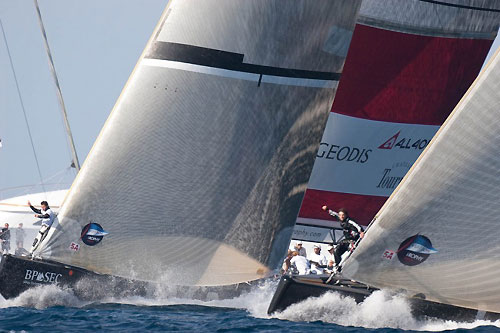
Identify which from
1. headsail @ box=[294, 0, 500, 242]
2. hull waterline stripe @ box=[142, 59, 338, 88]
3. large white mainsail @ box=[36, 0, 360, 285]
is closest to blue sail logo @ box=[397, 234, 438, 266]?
large white mainsail @ box=[36, 0, 360, 285]

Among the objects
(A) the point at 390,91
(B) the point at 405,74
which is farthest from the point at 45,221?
(B) the point at 405,74

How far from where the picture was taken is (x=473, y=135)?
12.1 metres

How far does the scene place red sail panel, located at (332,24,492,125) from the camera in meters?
17.5

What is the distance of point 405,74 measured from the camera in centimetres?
1778

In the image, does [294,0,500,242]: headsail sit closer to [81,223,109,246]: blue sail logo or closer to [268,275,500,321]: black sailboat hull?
[268,275,500,321]: black sailboat hull

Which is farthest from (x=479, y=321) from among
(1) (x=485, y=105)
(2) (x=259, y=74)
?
(2) (x=259, y=74)

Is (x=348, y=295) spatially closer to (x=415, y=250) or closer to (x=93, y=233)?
(x=415, y=250)

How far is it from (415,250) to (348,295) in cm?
115

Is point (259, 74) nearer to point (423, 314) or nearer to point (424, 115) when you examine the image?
point (423, 314)

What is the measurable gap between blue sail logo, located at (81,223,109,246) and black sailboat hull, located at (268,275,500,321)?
2.63 meters

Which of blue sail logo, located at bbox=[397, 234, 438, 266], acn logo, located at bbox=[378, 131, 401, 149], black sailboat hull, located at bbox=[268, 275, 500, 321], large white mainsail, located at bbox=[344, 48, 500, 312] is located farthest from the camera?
acn logo, located at bbox=[378, 131, 401, 149]

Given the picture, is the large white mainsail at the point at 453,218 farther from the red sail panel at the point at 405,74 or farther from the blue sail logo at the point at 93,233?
the red sail panel at the point at 405,74

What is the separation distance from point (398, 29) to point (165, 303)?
6.40m

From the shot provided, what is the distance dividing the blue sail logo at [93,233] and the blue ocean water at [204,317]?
1.04 m
